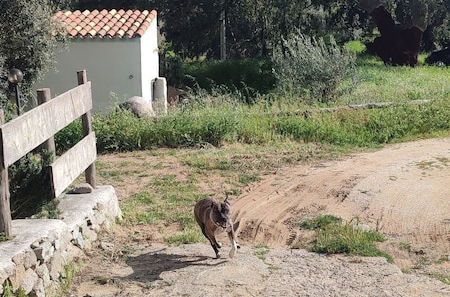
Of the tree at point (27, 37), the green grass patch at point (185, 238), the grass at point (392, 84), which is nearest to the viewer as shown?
the green grass patch at point (185, 238)

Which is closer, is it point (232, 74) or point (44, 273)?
point (44, 273)

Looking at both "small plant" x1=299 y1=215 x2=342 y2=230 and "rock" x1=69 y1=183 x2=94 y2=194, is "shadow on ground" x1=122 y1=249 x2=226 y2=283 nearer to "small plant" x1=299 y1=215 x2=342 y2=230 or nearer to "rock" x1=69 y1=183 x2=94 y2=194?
"rock" x1=69 y1=183 x2=94 y2=194

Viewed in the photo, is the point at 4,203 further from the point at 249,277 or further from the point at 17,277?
the point at 249,277

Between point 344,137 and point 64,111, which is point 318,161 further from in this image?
point 64,111

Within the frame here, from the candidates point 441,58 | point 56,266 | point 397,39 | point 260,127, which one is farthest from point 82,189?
point 441,58

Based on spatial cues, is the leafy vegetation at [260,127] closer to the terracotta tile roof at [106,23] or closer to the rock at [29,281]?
the terracotta tile roof at [106,23]

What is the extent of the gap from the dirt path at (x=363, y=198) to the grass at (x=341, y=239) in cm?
30

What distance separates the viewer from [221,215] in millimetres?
6734

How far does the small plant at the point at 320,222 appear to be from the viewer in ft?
27.7

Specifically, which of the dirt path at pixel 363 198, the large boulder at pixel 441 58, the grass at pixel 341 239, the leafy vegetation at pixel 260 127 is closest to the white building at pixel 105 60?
the leafy vegetation at pixel 260 127

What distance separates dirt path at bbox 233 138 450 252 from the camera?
840 centimetres

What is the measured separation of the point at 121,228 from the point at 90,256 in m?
1.26

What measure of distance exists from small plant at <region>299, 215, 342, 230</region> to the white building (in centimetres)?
1161

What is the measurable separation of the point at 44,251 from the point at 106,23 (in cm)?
1523
